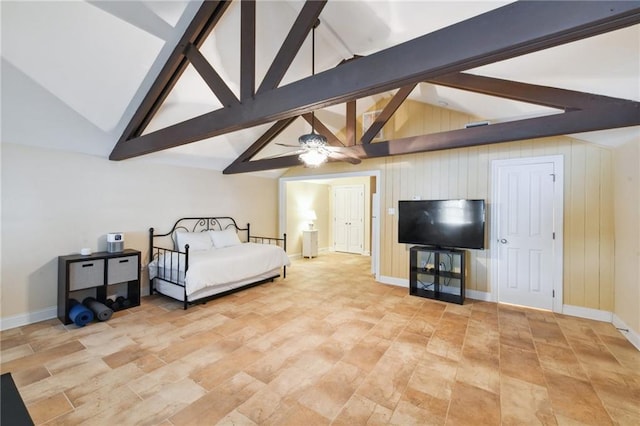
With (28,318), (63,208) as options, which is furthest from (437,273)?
(28,318)

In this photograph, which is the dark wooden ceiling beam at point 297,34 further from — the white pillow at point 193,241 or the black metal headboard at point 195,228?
the black metal headboard at point 195,228

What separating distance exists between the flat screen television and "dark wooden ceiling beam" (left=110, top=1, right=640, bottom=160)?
3.19 m

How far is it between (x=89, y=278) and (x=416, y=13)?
4971 millimetres

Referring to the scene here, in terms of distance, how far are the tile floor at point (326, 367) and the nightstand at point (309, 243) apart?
386 cm

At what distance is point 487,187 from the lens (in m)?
4.34

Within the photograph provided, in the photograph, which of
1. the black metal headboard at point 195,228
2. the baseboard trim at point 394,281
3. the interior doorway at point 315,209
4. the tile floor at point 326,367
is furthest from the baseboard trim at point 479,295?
the black metal headboard at point 195,228

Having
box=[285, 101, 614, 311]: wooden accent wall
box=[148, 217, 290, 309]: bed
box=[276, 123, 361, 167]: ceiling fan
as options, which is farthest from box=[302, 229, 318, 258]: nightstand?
box=[276, 123, 361, 167]: ceiling fan

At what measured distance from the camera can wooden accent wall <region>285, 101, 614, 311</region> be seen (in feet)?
11.8

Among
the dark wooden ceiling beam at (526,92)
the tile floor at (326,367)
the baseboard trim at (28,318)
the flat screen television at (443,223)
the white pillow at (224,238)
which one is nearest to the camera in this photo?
the tile floor at (326,367)

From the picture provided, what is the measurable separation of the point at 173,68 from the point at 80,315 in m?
3.26

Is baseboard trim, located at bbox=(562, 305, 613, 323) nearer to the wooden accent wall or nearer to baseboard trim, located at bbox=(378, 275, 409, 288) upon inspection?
the wooden accent wall

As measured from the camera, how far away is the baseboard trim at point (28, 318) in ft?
10.8

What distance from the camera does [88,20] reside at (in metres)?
2.57

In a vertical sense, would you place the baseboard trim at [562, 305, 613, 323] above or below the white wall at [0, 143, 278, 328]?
below
